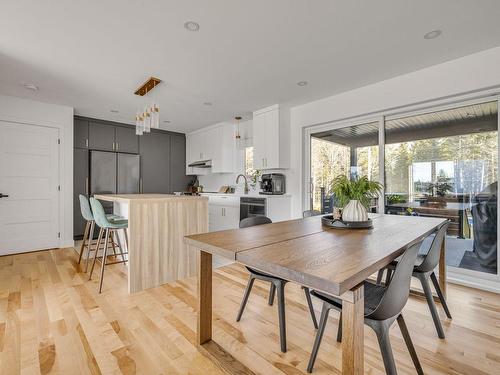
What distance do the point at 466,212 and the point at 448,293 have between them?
2.97 ft

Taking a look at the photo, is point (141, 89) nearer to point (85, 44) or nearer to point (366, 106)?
point (85, 44)

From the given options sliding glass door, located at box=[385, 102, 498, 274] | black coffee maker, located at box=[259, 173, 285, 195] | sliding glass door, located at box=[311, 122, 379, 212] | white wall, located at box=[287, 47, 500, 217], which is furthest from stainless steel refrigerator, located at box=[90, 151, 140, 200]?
sliding glass door, located at box=[385, 102, 498, 274]

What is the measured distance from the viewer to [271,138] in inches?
171

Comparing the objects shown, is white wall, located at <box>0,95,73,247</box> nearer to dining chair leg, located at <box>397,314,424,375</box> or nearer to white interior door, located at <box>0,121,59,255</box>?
white interior door, located at <box>0,121,59,255</box>

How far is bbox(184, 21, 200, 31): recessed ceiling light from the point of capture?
2.15 meters

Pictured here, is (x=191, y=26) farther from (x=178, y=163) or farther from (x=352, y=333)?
(x=178, y=163)

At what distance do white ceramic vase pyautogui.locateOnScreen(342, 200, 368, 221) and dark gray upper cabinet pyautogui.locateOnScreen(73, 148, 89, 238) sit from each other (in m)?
4.86

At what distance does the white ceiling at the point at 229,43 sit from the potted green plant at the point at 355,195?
1.32 m

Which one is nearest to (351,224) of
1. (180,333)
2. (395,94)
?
(180,333)

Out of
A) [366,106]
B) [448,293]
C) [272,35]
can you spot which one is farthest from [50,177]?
[448,293]

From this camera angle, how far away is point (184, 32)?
2273mm

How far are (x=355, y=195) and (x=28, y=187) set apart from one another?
4749 millimetres

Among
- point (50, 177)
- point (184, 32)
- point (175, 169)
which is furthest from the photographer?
point (175, 169)

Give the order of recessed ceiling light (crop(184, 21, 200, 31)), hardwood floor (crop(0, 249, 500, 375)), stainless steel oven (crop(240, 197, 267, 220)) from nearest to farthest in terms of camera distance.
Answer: hardwood floor (crop(0, 249, 500, 375)) → recessed ceiling light (crop(184, 21, 200, 31)) → stainless steel oven (crop(240, 197, 267, 220))
